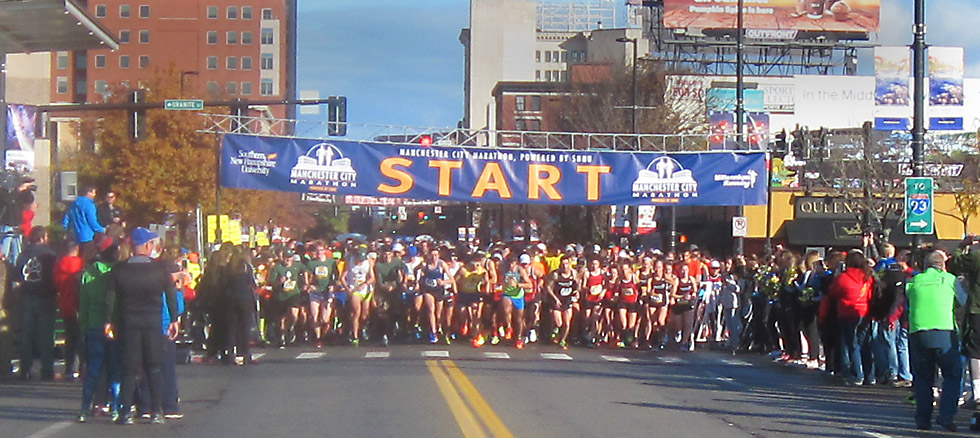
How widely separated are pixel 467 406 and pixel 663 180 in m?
18.0

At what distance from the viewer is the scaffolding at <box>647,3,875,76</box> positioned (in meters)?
73.9

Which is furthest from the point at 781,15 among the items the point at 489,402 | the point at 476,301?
the point at 489,402

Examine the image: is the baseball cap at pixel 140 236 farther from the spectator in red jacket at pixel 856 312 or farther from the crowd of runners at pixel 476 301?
the crowd of runners at pixel 476 301

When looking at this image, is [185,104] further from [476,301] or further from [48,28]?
[476,301]

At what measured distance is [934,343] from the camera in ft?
40.6

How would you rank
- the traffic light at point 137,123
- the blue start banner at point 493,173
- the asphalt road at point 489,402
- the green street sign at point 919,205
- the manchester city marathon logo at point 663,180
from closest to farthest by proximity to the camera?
the asphalt road at point 489,402 → the green street sign at point 919,205 → the blue start banner at point 493,173 → the traffic light at point 137,123 → the manchester city marathon logo at point 663,180

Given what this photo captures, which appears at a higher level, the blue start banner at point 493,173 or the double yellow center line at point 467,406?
the blue start banner at point 493,173

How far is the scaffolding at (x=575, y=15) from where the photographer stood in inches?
6171

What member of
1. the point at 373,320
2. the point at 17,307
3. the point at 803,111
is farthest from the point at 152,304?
the point at 803,111

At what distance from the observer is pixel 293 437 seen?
1113cm

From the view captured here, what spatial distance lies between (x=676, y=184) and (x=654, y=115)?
85.9ft

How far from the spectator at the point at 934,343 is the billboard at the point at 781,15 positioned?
62.5 metres

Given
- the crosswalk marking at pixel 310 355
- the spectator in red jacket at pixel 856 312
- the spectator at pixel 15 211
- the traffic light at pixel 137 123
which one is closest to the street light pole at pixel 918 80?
the spectator in red jacket at pixel 856 312

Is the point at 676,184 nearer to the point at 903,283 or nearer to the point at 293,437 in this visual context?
the point at 903,283
